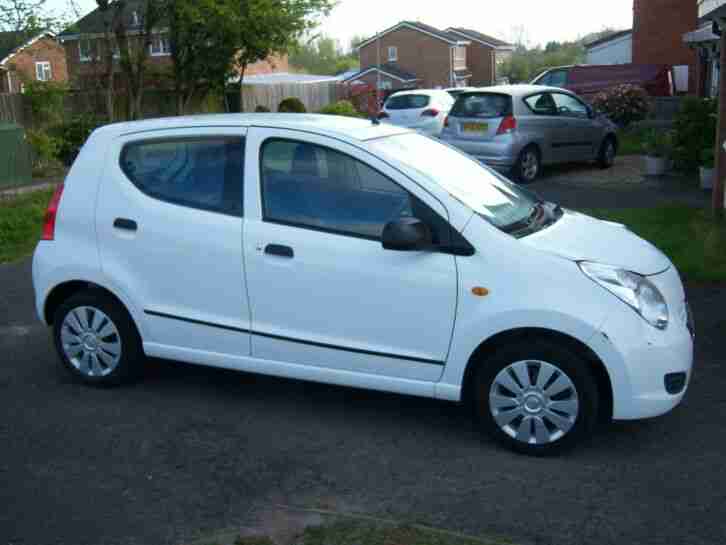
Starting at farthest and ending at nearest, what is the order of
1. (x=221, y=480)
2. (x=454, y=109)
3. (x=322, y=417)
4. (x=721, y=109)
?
(x=454, y=109)
(x=721, y=109)
(x=322, y=417)
(x=221, y=480)

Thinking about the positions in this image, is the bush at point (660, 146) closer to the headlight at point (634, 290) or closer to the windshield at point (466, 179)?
the windshield at point (466, 179)

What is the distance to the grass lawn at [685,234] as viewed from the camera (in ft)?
28.7

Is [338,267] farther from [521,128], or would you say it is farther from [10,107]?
[10,107]

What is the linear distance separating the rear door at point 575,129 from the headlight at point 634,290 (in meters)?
11.8

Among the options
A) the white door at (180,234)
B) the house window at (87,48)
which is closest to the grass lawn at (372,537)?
the white door at (180,234)

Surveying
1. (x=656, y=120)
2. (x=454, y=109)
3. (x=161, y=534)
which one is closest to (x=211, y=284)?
(x=161, y=534)

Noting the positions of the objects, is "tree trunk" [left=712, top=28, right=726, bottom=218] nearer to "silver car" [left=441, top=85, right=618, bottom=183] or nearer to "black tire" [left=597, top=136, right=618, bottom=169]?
Answer: "silver car" [left=441, top=85, right=618, bottom=183]

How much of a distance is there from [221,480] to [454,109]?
12364 mm

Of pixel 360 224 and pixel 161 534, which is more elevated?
pixel 360 224

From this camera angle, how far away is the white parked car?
2448 cm

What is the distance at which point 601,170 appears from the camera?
17125mm

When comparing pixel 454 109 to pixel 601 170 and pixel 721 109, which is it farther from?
pixel 721 109

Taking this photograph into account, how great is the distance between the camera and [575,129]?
16.5 metres

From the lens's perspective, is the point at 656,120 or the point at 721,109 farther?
the point at 656,120
